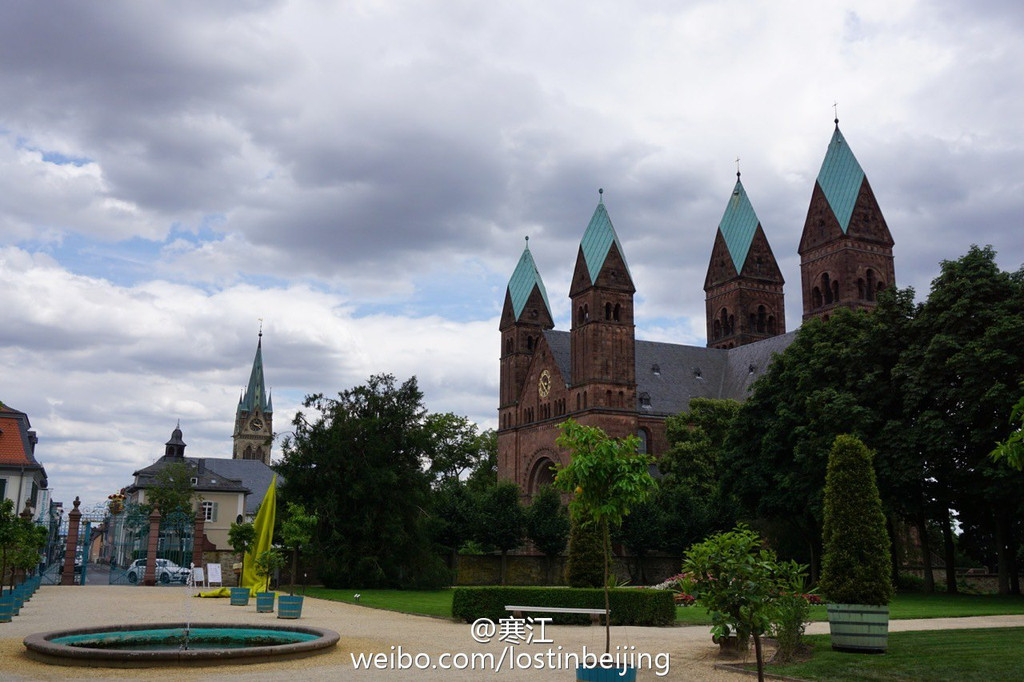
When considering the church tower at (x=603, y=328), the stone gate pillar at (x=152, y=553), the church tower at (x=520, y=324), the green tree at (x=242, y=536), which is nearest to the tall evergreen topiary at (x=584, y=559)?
the green tree at (x=242, y=536)

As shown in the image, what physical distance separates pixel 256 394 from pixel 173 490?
96263 mm

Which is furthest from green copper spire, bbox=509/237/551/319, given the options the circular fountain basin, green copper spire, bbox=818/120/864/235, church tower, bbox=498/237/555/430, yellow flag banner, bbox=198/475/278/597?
the circular fountain basin

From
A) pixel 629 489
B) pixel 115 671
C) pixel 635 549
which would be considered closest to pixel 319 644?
pixel 115 671

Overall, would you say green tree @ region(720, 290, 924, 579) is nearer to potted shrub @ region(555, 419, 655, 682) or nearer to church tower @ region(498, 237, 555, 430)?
potted shrub @ region(555, 419, 655, 682)

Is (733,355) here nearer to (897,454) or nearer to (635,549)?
(635,549)

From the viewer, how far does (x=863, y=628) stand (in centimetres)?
1638

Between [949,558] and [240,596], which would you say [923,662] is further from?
[949,558]

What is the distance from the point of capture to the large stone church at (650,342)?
74250 mm

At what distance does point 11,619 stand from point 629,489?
17502 millimetres

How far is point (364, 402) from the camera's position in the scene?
47.5 metres

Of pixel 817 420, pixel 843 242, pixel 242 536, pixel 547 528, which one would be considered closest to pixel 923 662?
pixel 242 536

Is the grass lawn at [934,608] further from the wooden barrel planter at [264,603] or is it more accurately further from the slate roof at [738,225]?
the slate roof at [738,225]

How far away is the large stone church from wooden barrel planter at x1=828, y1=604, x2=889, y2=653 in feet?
176

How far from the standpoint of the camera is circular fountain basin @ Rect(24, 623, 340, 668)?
14.1 meters
